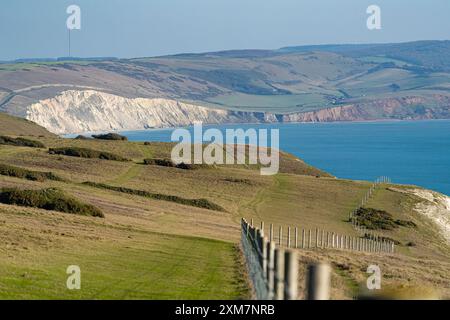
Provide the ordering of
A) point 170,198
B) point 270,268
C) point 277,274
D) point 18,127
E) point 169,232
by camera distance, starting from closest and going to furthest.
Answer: point 277,274, point 270,268, point 169,232, point 170,198, point 18,127

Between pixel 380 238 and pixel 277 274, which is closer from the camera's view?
pixel 277 274

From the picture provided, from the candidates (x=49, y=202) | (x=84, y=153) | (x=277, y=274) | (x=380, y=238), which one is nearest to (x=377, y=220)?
(x=380, y=238)

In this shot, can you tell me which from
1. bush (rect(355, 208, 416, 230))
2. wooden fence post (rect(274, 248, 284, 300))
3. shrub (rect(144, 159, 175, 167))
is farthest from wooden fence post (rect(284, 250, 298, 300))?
shrub (rect(144, 159, 175, 167))

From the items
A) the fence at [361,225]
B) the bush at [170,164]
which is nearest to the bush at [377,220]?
the fence at [361,225]

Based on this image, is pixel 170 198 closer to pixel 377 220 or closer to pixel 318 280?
pixel 377 220

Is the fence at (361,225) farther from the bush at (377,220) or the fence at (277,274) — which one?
the fence at (277,274)

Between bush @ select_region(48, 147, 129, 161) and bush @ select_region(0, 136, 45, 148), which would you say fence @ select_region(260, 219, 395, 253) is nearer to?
bush @ select_region(48, 147, 129, 161)

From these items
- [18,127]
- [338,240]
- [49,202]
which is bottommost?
[338,240]
